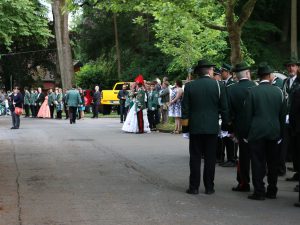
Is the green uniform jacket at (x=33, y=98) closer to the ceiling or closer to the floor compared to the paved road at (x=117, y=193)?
closer to the ceiling

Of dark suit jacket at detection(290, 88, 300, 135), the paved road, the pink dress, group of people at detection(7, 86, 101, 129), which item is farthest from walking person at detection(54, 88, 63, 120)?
dark suit jacket at detection(290, 88, 300, 135)

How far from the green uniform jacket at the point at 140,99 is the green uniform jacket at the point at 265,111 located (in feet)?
42.7

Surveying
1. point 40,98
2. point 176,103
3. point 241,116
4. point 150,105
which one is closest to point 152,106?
point 150,105

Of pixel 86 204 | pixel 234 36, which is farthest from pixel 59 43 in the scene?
pixel 86 204

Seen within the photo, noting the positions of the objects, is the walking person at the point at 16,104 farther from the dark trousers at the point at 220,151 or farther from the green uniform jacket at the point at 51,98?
the dark trousers at the point at 220,151

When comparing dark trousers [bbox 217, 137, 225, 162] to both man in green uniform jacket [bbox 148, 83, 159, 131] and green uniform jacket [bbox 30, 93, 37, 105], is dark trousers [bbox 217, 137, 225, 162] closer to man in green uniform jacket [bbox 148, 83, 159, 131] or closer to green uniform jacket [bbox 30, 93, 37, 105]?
man in green uniform jacket [bbox 148, 83, 159, 131]

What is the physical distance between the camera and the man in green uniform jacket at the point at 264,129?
28.9 feet

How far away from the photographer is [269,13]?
42.2m

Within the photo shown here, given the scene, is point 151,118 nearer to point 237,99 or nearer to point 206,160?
point 237,99

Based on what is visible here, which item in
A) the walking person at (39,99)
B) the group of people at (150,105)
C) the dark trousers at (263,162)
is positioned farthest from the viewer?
the walking person at (39,99)

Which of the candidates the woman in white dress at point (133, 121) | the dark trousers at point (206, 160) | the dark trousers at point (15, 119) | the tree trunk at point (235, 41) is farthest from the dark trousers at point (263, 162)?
the dark trousers at point (15, 119)

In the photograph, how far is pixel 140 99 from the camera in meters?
22.0

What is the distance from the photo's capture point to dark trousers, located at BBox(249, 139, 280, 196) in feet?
28.9

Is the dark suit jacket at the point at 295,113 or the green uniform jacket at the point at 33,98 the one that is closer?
the dark suit jacket at the point at 295,113
